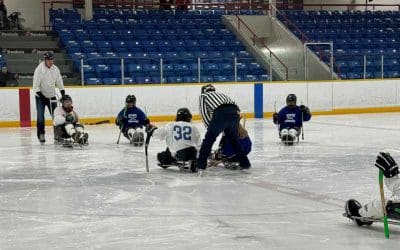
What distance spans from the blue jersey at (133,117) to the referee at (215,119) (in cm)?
361

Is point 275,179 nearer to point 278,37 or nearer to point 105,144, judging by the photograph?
point 105,144

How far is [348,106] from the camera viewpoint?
19.7 metres

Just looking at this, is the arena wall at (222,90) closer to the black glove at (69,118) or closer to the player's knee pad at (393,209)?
the black glove at (69,118)

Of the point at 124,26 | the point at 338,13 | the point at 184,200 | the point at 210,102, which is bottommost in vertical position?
the point at 184,200

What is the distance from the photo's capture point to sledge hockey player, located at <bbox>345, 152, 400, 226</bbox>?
4.67m

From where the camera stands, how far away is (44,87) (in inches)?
476

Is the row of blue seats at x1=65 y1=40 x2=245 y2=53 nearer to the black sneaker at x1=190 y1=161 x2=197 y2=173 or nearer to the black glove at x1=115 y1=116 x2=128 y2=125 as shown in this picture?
the black glove at x1=115 y1=116 x2=128 y2=125

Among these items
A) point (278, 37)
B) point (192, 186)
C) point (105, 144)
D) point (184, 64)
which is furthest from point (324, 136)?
point (278, 37)

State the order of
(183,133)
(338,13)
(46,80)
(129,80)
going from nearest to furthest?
(183,133) → (46,80) → (129,80) → (338,13)

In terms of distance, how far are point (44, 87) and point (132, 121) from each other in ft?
5.48

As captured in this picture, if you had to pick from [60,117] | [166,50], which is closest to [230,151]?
[60,117]

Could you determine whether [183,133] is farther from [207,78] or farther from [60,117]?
[207,78]

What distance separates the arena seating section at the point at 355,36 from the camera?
21719 millimetres

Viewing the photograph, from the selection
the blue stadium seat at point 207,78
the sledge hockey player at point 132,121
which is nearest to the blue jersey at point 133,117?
the sledge hockey player at point 132,121
